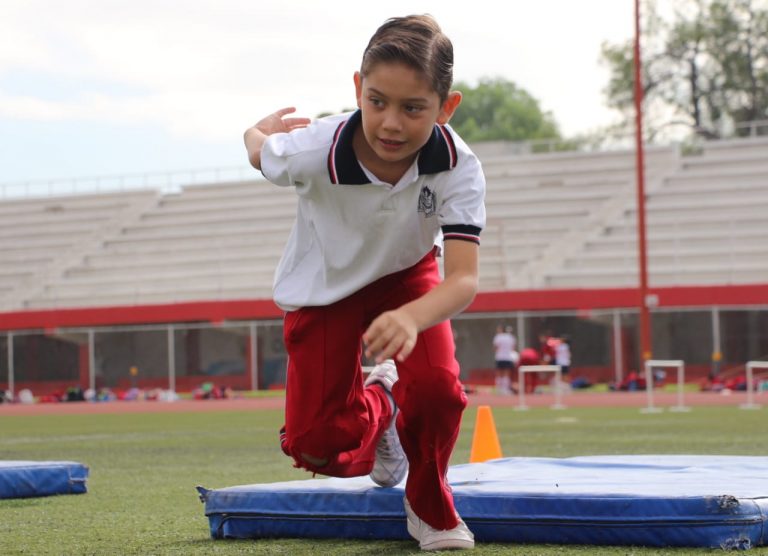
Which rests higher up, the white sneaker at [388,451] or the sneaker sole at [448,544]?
the white sneaker at [388,451]

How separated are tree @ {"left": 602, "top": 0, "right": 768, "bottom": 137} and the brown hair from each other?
51.4m

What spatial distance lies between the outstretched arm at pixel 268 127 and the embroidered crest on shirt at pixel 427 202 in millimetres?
644

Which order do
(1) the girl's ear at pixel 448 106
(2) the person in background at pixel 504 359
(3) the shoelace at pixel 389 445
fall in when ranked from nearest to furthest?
(1) the girl's ear at pixel 448 106 < (3) the shoelace at pixel 389 445 < (2) the person in background at pixel 504 359

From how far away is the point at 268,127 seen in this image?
4.65 metres

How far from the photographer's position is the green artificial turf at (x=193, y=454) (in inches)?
195

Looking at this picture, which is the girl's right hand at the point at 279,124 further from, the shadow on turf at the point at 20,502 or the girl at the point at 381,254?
the shadow on turf at the point at 20,502

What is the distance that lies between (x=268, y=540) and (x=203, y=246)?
111 feet

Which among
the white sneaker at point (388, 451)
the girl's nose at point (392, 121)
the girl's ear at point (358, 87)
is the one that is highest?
the girl's ear at point (358, 87)

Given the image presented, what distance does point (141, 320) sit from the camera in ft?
110

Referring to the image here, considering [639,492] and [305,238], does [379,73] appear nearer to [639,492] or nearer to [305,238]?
[305,238]

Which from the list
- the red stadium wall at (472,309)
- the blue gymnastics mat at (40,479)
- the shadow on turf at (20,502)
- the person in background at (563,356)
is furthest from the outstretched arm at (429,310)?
the red stadium wall at (472,309)

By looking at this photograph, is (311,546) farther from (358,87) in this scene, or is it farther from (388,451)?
(358,87)

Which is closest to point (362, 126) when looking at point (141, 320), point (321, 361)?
point (321, 361)

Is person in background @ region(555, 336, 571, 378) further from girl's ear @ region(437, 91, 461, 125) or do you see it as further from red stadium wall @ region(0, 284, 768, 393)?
girl's ear @ region(437, 91, 461, 125)
